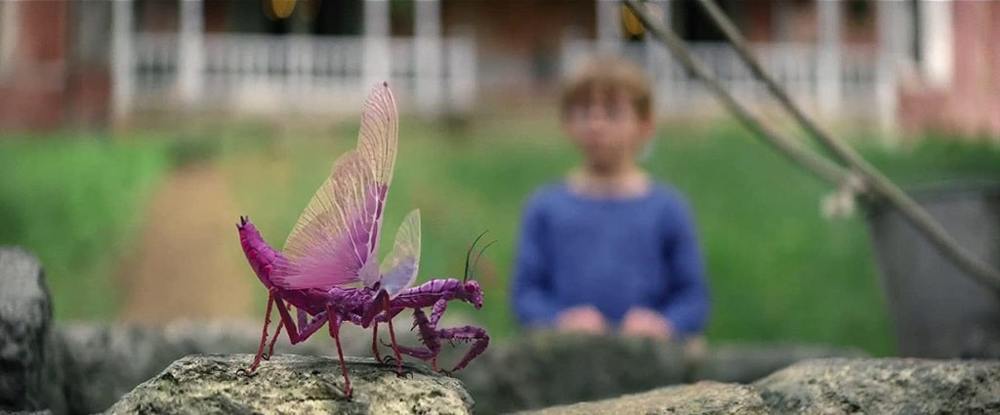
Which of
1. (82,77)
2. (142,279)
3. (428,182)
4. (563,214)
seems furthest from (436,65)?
(563,214)

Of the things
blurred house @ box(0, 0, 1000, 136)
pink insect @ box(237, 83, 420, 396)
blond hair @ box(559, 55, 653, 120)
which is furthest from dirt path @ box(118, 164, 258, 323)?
pink insect @ box(237, 83, 420, 396)

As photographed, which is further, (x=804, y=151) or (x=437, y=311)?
(x=804, y=151)

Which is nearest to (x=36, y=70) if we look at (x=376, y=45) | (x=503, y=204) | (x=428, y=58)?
(x=376, y=45)

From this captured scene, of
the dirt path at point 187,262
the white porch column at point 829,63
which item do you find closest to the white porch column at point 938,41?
the white porch column at point 829,63

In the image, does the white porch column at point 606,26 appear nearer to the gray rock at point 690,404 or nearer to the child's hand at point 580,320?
the child's hand at point 580,320

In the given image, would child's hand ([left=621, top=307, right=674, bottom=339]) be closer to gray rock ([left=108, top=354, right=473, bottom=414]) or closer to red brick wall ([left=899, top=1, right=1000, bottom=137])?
gray rock ([left=108, top=354, right=473, bottom=414])

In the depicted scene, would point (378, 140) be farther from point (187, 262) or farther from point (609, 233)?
point (187, 262)
